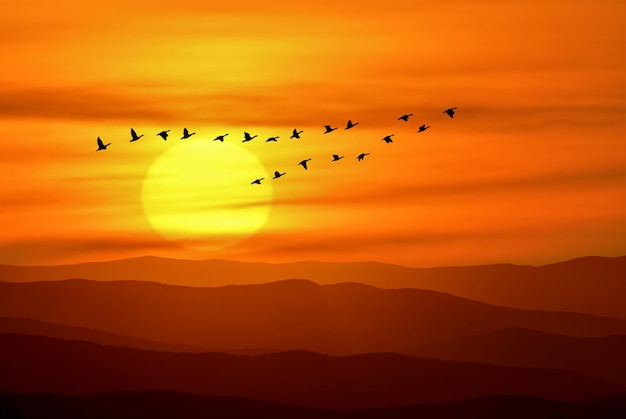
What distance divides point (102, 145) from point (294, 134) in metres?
19.5

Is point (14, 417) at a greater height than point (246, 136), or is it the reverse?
point (246, 136)

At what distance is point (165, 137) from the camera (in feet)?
506

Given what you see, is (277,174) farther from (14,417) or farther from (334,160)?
(14,417)

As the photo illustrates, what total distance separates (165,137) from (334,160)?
2180cm

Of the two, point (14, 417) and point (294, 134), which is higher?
point (294, 134)

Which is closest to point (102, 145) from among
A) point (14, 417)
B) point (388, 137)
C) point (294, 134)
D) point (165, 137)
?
point (165, 137)

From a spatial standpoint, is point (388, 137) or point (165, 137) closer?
point (165, 137)

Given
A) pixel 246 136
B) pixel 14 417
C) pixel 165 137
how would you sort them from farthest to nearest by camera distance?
1. pixel 14 417
2. pixel 246 136
3. pixel 165 137

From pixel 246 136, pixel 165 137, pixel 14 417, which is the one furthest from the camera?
pixel 14 417

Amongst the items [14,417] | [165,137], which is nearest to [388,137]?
[165,137]

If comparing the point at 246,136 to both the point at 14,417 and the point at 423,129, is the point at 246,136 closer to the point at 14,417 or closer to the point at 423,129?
the point at 423,129

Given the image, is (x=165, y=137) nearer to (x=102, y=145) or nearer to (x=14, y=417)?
(x=102, y=145)

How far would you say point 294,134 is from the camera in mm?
162750

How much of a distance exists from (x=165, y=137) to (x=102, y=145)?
678cm
